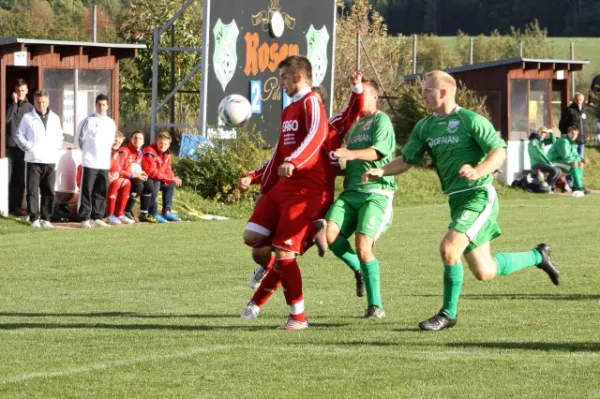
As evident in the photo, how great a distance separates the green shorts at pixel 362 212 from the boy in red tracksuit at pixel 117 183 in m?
10.5

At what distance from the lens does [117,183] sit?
69.7ft

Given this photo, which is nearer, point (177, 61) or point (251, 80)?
point (251, 80)

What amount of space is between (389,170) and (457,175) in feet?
1.76

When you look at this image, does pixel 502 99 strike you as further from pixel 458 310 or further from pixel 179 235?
pixel 458 310

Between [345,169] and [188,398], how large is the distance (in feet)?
14.2

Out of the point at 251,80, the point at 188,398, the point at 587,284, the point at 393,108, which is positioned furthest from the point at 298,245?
the point at 393,108

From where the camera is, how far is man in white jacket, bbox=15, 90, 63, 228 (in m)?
19.8

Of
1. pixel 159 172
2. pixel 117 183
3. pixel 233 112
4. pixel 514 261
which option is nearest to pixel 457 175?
pixel 514 261

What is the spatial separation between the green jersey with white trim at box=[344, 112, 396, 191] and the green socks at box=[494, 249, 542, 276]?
123 cm

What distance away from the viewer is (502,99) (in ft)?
117

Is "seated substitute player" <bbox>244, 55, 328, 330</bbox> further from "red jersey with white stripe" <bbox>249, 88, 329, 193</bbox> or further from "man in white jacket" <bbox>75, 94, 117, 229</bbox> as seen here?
"man in white jacket" <bbox>75, 94, 117, 229</bbox>

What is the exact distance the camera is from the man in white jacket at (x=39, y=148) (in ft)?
64.9

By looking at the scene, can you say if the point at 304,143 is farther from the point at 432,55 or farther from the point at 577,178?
the point at 432,55

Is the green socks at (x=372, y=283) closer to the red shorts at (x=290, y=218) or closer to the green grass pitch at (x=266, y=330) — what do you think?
the green grass pitch at (x=266, y=330)
